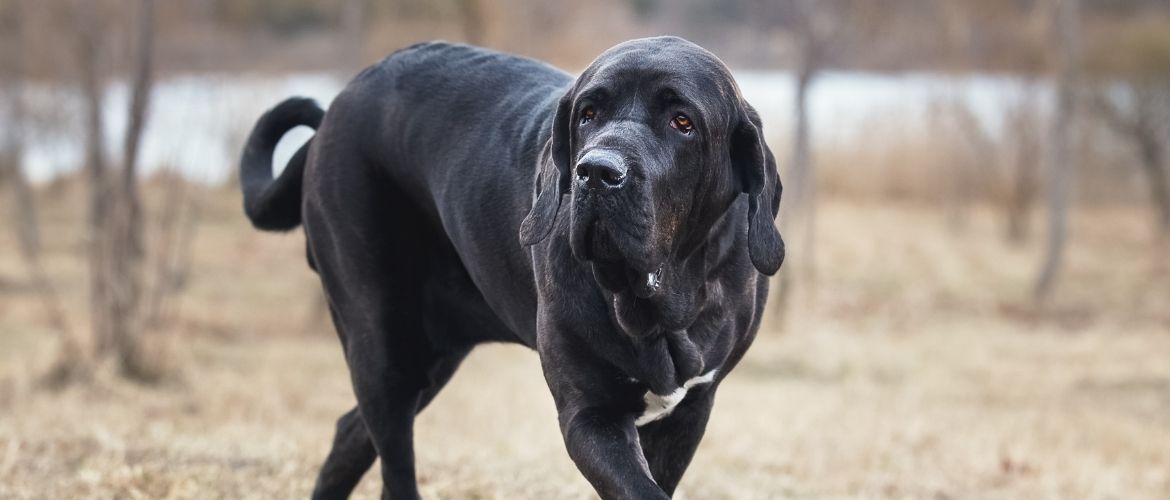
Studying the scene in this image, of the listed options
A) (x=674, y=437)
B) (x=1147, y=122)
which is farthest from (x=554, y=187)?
(x=1147, y=122)

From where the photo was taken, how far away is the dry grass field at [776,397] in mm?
5879

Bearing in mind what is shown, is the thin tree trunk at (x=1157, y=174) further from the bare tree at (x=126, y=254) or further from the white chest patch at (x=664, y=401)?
the white chest patch at (x=664, y=401)

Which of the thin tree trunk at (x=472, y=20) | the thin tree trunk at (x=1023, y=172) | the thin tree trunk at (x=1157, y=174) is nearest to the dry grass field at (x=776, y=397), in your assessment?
the thin tree trunk at (x=1157, y=174)

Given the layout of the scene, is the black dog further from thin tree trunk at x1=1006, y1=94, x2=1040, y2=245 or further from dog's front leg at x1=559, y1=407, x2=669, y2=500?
thin tree trunk at x1=1006, y1=94, x2=1040, y2=245

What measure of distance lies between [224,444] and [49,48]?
1410 cm

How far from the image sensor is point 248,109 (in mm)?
17109

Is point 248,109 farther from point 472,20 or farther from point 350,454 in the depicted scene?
point 350,454

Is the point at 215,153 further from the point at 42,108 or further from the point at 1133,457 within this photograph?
the point at 42,108

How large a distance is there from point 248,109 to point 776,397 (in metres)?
9.22

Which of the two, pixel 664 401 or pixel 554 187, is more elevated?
pixel 554 187

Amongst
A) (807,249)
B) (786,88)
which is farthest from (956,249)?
(786,88)

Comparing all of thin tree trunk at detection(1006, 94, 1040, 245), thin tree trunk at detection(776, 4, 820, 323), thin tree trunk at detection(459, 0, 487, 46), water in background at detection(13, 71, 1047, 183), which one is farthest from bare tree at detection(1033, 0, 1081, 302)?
thin tree trunk at detection(459, 0, 487, 46)

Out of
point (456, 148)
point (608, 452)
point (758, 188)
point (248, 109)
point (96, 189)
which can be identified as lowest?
point (96, 189)

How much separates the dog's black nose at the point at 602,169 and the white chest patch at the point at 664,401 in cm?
71
